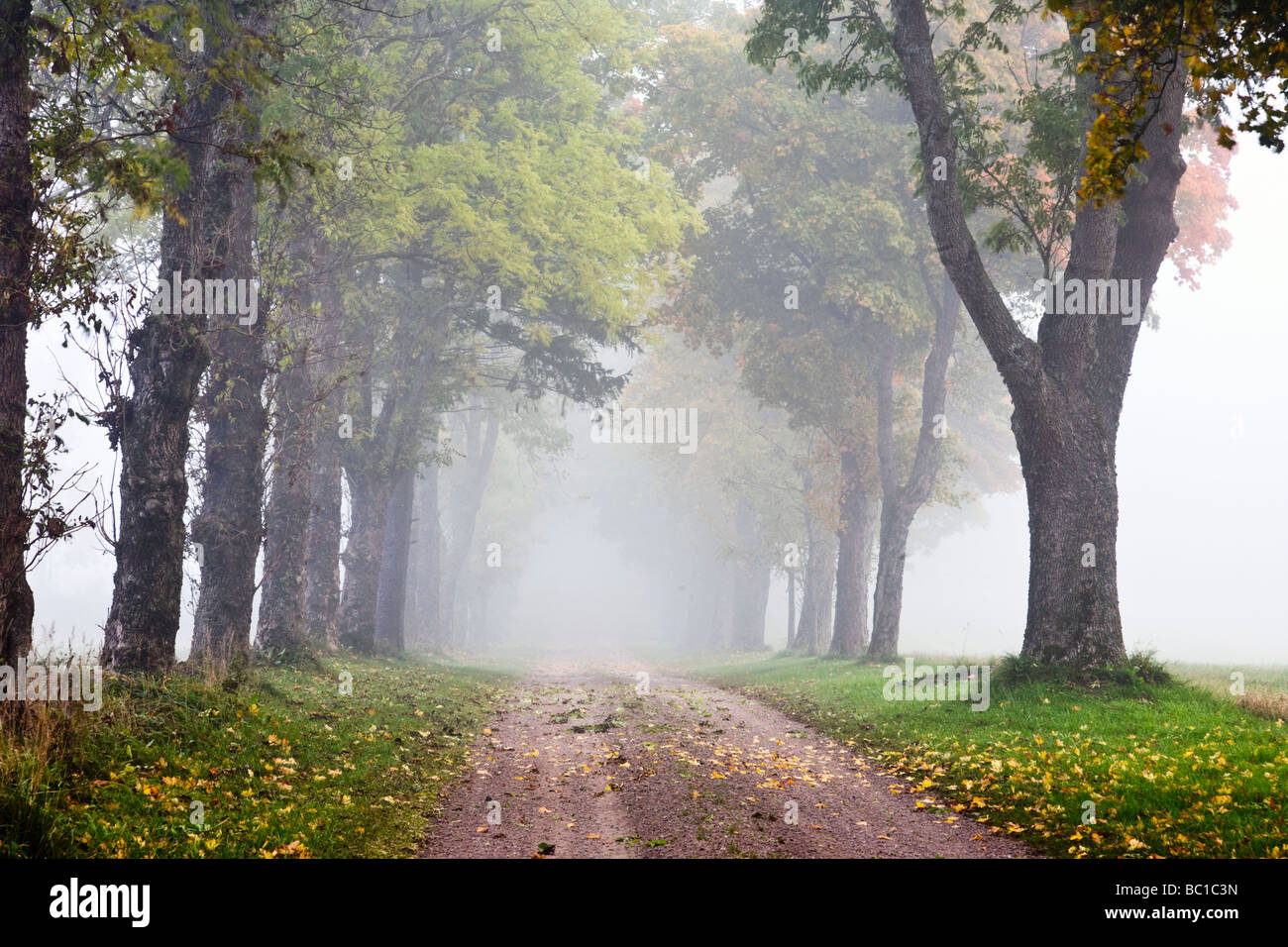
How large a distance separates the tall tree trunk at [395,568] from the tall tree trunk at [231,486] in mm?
9632

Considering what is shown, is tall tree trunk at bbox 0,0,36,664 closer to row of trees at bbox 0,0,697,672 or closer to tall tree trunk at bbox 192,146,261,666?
row of trees at bbox 0,0,697,672

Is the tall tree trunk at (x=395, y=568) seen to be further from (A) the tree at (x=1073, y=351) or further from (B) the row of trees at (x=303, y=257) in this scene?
(A) the tree at (x=1073, y=351)

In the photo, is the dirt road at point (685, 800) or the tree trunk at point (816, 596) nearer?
the dirt road at point (685, 800)

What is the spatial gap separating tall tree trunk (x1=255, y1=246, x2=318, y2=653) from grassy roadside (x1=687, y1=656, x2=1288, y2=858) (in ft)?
34.6

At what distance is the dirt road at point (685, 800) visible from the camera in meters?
7.03

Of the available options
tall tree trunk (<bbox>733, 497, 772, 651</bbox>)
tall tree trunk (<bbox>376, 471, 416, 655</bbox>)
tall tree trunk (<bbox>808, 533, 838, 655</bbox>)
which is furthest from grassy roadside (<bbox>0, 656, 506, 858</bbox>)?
tall tree trunk (<bbox>733, 497, 772, 651</bbox>)

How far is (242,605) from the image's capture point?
14.1m

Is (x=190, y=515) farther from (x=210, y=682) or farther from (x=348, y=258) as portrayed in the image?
(x=348, y=258)

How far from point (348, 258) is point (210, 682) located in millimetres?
11816

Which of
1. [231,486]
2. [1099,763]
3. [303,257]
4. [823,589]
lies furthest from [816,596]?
[1099,763]

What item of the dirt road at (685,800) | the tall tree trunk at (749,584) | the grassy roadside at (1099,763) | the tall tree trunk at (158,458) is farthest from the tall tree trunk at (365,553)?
the tall tree trunk at (749,584)

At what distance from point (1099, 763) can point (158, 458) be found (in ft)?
36.7

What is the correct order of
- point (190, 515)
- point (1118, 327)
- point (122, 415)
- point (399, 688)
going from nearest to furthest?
point (122, 415) → point (1118, 327) → point (190, 515) → point (399, 688)

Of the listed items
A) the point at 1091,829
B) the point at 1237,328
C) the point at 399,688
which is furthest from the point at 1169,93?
the point at 1237,328
